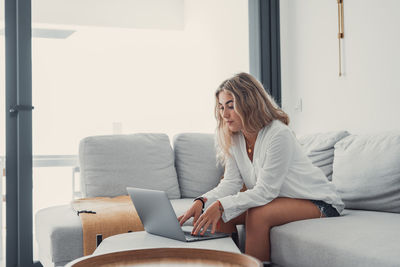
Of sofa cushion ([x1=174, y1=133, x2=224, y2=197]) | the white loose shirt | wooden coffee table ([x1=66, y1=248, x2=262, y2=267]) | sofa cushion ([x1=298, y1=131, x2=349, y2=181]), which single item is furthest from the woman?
sofa cushion ([x1=174, y1=133, x2=224, y2=197])

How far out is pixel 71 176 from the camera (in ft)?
12.5

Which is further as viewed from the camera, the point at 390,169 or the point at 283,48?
the point at 283,48

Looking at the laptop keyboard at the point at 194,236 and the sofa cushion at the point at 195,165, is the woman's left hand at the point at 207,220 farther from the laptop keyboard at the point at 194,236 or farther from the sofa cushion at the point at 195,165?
the sofa cushion at the point at 195,165

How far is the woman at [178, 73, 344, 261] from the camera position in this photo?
1.79 m

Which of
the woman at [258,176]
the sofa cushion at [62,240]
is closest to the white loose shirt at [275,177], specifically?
the woman at [258,176]

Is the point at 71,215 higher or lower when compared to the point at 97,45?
lower

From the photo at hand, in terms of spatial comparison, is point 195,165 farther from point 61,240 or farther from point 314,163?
point 61,240

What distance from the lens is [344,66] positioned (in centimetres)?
270

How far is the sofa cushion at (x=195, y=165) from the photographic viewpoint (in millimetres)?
2828

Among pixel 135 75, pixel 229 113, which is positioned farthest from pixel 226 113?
pixel 135 75

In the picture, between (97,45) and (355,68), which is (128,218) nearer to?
(355,68)

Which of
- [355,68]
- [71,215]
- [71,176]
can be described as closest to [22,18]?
[71,215]

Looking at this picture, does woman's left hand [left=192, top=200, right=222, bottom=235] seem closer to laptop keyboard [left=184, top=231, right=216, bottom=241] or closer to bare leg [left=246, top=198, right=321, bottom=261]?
laptop keyboard [left=184, top=231, right=216, bottom=241]

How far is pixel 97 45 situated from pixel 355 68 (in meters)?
2.76
